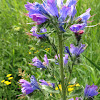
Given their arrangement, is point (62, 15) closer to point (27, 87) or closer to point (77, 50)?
point (77, 50)

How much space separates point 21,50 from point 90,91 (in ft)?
4.29

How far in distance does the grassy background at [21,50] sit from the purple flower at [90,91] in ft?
1.20

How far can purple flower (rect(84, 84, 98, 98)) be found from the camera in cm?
97

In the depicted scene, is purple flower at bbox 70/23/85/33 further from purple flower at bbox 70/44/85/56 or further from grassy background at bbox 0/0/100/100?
grassy background at bbox 0/0/100/100

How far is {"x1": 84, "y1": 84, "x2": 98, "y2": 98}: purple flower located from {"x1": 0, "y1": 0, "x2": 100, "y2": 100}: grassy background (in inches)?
14.5

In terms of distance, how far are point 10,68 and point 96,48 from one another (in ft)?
3.60

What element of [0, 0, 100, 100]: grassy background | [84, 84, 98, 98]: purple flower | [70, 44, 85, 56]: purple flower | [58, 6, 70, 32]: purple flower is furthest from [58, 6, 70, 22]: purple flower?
[0, 0, 100, 100]: grassy background

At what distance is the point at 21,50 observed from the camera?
82.4 inches

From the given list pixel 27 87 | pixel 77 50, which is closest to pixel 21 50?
pixel 27 87

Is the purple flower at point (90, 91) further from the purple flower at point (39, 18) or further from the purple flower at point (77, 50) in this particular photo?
the purple flower at point (39, 18)

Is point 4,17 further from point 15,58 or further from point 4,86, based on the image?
point 4,86

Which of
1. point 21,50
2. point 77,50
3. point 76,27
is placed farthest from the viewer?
point 21,50

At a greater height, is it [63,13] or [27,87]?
[63,13]

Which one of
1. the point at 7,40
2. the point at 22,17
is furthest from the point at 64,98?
the point at 22,17
